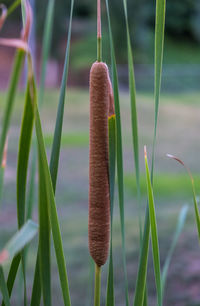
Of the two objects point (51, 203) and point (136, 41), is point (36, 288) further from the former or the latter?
point (136, 41)

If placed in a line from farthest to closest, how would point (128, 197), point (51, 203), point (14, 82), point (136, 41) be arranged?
point (136, 41) → point (128, 197) → point (51, 203) → point (14, 82)

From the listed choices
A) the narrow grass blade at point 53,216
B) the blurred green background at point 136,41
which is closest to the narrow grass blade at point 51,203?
the narrow grass blade at point 53,216

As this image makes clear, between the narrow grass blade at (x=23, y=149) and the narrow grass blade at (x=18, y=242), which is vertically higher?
the narrow grass blade at (x=23, y=149)

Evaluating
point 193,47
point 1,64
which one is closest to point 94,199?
point 1,64

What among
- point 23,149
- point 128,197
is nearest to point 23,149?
point 23,149

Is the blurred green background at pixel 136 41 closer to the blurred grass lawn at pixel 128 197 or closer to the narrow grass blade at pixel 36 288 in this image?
the blurred grass lawn at pixel 128 197

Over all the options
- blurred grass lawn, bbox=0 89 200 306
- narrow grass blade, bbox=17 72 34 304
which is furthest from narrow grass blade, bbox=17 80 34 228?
blurred grass lawn, bbox=0 89 200 306
